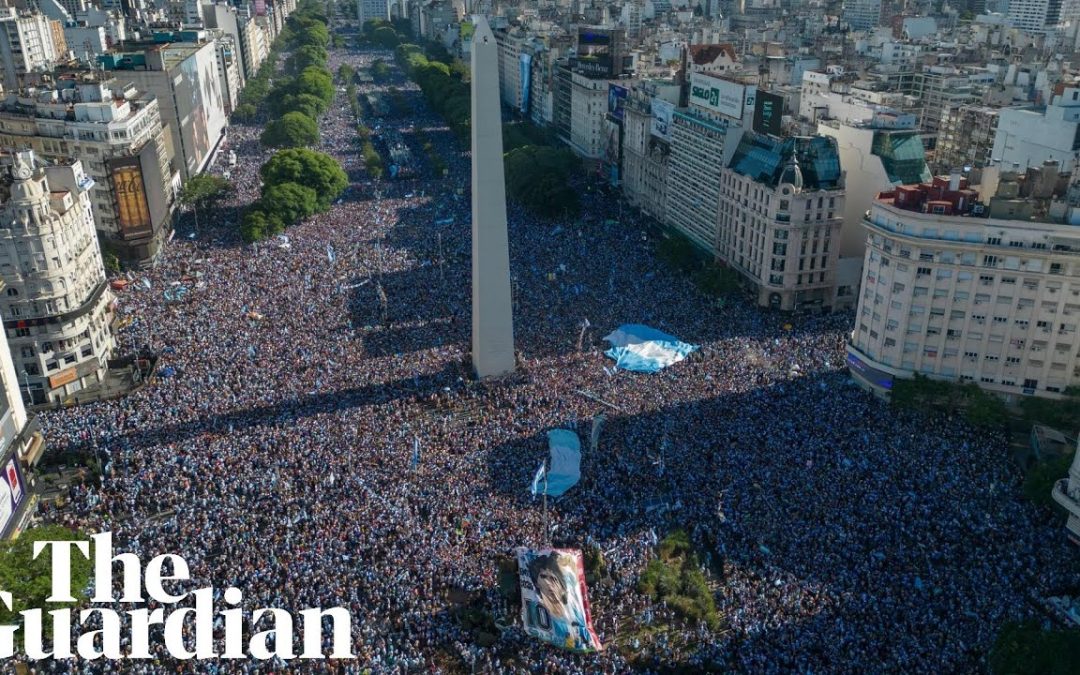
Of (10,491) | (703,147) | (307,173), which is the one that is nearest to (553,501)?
(10,491)

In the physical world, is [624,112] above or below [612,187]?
above

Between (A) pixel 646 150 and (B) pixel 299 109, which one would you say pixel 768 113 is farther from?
(B) pixel 299 109

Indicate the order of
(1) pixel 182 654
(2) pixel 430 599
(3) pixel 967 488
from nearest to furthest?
(1) pixel 182 654, (2) pixel 430 599, (3) pixel 967 488

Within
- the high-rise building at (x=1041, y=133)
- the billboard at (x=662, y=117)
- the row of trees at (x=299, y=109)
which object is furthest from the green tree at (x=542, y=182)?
the high-rise building at (x=1041, y=133)

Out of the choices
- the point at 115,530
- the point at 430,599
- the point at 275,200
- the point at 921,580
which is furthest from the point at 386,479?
the point at 275,200

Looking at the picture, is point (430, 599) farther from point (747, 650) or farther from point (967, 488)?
point (967, 488)

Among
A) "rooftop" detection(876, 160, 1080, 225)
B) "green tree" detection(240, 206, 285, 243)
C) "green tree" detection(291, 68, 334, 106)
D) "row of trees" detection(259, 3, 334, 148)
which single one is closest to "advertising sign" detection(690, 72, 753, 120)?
"rooftop" detection(876, 160, 1080, 225)

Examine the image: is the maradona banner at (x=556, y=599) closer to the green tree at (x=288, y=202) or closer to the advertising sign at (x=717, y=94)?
the advertising sign at (x=717, y=94)
